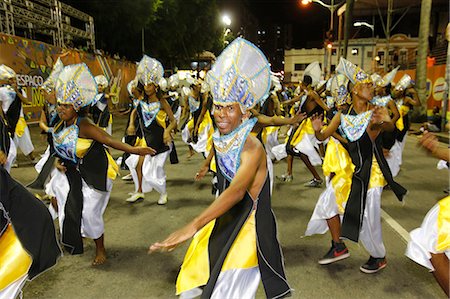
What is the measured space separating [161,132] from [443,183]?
5.77m

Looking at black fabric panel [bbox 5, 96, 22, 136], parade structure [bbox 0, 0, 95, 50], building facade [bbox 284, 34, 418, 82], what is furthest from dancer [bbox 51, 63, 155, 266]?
building facade [bbox 284, 34, 418, 82]

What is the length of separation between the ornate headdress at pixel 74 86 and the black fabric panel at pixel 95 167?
1.66 feet

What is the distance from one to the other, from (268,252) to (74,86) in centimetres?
248

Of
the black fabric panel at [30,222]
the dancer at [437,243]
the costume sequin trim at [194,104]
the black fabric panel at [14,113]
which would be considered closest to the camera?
the black fabric panel at [30,222]

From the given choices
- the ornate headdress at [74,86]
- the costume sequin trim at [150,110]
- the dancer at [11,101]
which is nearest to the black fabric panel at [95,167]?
the ornate headdress at [74,86]

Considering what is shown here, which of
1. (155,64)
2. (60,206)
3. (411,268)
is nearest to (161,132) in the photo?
(155,64)

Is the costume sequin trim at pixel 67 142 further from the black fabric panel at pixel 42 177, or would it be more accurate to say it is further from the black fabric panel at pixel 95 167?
the black fabric panel at pixel 42 177

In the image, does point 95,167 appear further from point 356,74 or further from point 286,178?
point 286,178

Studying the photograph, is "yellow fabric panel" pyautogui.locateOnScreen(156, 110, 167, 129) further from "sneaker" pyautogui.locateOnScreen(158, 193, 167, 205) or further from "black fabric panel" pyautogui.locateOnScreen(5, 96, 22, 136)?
"black fabric panel" pyautogui.locateOnScreen(5, 96, 22, 136)

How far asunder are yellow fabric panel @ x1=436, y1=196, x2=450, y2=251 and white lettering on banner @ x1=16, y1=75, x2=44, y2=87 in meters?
14.9

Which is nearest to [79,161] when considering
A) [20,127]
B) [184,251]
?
[184,251]

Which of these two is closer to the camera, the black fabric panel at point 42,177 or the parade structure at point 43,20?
the black fabric panel at point 42,177

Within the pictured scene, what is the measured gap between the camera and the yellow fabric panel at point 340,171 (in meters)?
3.97

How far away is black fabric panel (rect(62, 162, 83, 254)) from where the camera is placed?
12.6 feet
